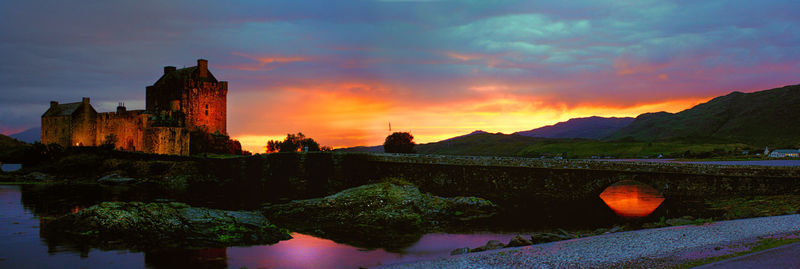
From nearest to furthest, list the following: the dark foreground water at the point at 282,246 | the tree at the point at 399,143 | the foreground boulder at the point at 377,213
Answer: the dark foreground water at the point at 282,246 < the foreground boulder at the point at 377,213 < the tree at the point at 399,143

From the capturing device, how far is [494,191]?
34.1 m

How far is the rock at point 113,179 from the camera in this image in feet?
163

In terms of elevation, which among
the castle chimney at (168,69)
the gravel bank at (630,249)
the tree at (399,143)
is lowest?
the gravel bank at (630,249)

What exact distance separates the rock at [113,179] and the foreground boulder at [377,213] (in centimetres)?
2688

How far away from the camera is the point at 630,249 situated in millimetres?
14508

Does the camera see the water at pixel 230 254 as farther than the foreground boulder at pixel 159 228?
No

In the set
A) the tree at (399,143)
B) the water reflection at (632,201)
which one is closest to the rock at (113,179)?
the tree at (399,143)

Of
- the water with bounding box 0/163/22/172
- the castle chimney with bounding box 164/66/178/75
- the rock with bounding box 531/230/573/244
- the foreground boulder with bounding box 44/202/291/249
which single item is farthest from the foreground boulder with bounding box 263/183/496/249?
the castle chimney with bounding box 164/66/178/75

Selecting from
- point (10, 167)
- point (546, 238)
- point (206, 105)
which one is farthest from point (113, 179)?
point (546, 238)

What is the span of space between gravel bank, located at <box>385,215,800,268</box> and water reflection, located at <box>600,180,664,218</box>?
396 inches

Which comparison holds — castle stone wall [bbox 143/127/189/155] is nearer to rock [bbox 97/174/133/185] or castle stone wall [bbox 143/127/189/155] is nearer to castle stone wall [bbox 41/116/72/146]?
rock [bbox 97/174/133/185]

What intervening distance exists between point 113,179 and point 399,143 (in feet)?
130

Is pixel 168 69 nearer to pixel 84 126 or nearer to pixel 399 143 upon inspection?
pixel 84 126

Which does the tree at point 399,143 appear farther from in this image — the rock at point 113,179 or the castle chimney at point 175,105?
the rock at point 113,179
